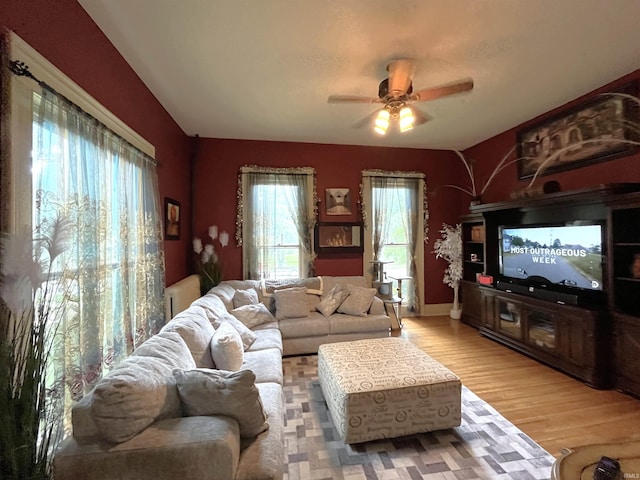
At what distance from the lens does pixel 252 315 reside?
139 inches

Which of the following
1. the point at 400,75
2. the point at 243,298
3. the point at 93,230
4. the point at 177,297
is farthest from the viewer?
the point at 243,298

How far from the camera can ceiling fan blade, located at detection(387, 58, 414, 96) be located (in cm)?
250

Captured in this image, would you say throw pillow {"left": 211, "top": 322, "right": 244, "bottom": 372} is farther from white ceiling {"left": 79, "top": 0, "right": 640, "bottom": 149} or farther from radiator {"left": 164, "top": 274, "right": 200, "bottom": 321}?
white ceiling {"left": 79, "top": 0, "right": 640, "bottom": 149}

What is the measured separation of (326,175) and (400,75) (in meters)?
2.54

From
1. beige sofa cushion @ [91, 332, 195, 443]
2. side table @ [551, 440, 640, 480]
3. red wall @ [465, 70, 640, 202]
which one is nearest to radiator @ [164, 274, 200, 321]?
beige sofa cushion @ [91, 332, 195, 443]

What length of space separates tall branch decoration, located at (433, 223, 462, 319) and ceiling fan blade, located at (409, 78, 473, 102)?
308cm

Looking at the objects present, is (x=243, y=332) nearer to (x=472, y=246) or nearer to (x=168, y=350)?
(x=168, y=350)

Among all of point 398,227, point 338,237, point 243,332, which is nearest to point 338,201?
point 338,237

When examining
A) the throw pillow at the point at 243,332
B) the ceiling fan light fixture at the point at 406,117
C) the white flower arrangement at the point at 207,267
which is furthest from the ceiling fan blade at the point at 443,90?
the white flower arrangement at the point at 207,267

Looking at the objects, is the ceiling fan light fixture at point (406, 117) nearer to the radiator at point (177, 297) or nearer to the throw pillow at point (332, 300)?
the throw pillow at point (332, 300)

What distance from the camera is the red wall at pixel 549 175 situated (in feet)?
9.87

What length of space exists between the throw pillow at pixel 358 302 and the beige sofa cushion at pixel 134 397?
2.62 metres

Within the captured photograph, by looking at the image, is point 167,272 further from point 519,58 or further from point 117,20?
point 519,58

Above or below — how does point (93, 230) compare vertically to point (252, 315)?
above
